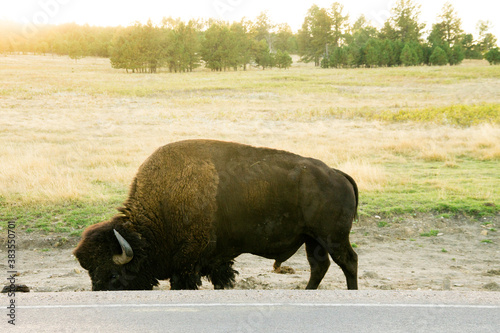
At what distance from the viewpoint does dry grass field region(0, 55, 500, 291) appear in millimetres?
7895

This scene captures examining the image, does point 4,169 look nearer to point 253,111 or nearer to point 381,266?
point 381,266

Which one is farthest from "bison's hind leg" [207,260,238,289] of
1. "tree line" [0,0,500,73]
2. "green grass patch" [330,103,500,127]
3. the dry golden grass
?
"tree line" [0,0,500,73]

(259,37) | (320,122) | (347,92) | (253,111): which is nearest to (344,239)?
(320,122)

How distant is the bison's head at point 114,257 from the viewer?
5.43 meters

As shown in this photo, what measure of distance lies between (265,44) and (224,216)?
274ft

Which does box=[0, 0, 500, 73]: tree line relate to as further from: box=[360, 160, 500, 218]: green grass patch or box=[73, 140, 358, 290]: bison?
box=[73, 140, 358, 290]: bison

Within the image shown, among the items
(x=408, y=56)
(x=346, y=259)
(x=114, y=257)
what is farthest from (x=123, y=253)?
(x=408, y=56)

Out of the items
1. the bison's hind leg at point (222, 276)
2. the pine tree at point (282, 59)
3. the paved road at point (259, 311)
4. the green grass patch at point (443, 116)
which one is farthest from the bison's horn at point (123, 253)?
the pine tree at point (282, 59)

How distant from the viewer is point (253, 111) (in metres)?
31.2

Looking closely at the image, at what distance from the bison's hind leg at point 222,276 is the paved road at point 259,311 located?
61 cm

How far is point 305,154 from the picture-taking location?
15852 millimetres

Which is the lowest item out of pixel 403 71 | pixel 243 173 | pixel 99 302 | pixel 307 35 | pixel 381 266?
pixel 381 266

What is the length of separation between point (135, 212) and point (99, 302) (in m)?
1.27

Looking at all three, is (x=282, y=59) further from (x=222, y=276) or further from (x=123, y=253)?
(x=123, y=253)
